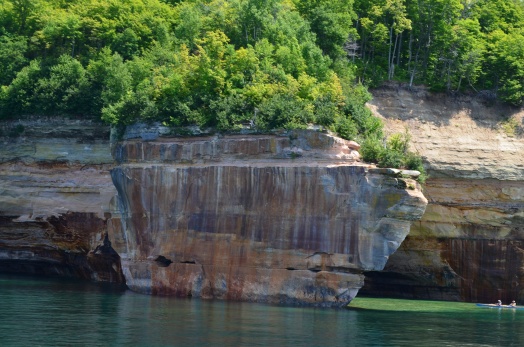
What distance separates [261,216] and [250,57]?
27.3 ft

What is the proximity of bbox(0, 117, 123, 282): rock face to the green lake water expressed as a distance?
19.4 feet

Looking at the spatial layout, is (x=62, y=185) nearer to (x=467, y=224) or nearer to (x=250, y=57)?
(x=250, y=57)

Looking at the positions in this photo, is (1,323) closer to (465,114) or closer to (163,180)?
(163,180)

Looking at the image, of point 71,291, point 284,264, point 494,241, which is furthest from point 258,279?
point 494,241

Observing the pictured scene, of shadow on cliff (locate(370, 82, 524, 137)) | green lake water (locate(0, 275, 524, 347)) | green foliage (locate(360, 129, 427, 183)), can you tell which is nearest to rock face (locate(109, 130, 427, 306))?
green foliage (locate(360, 129, 427, 183))

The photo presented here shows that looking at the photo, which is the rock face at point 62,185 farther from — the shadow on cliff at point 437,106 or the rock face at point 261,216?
the shadow on cliff at point 437,106

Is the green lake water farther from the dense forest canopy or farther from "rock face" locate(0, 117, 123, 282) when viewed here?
the dense forest canopy

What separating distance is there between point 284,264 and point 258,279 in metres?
1.30

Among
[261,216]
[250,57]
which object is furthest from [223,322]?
[250,57]

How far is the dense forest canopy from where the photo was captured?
146 feet

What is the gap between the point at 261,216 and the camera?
42031 mm

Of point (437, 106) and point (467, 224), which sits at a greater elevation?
point (437, 106)

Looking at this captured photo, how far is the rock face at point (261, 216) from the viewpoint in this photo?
1607 inches

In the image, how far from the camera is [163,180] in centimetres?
4397
